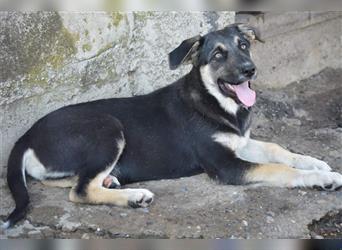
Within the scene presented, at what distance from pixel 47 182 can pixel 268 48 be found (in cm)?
352

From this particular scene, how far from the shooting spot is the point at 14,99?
5.17 metres

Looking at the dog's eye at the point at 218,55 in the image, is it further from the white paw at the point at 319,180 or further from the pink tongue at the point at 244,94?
the white paw at the point at 319,180

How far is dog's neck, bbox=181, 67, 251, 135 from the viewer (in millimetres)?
5328

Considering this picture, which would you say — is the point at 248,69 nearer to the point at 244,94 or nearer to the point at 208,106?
the point at 244,94

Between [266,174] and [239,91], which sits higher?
[239,91]

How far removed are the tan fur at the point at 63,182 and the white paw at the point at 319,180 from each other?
1.71 m

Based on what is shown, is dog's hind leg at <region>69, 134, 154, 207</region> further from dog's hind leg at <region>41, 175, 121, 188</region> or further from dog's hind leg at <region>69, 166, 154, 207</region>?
dog's hind leg at <region>41, 175, 121, 188</region>

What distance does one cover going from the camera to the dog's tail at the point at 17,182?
15.0 ft

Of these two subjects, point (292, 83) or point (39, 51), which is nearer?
point (39, 51)

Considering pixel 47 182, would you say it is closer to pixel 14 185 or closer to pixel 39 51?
pixel 14 185

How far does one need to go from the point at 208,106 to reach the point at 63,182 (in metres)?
1.31

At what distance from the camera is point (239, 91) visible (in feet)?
17.4

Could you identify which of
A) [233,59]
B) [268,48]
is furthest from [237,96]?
[268,48]

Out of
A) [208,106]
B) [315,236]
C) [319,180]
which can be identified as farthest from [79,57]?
[315,236]
